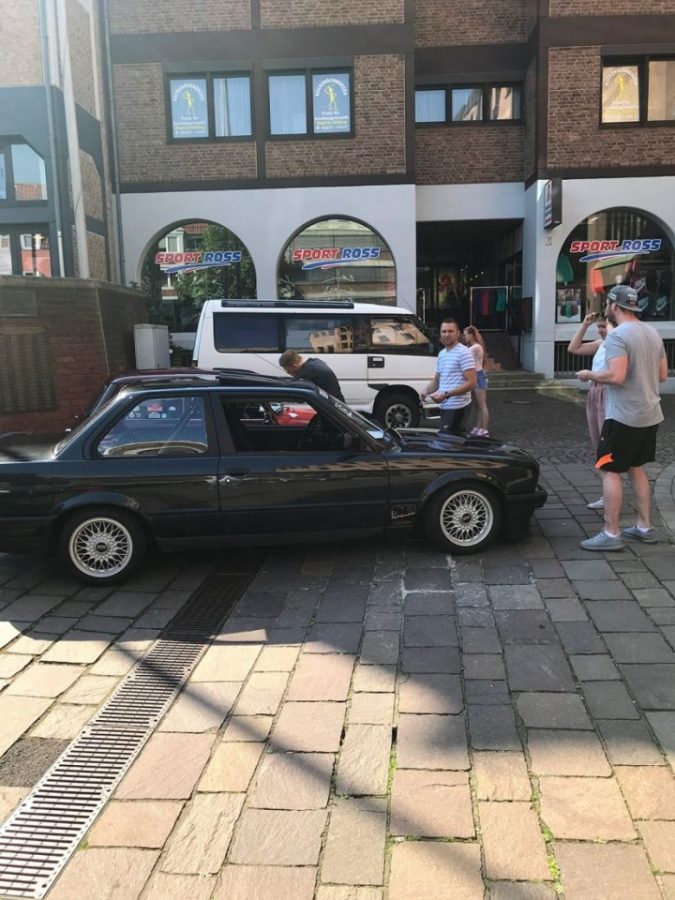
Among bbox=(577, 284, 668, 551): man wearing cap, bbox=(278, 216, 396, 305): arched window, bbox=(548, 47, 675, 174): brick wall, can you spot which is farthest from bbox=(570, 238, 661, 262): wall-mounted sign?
bbox=(577, 284, 668, 551): man wearing cap

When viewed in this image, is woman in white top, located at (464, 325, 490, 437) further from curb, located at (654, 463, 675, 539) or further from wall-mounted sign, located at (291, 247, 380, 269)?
wall-mounted sign, located at (291, 247, 380, 269)

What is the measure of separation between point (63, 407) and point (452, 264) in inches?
619

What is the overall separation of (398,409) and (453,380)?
4535 mm

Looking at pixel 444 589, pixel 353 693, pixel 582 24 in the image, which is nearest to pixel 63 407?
pixel 444 589

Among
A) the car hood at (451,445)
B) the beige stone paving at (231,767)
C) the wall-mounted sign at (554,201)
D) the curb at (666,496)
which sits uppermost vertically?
the wall-mounted sign at (554,201)

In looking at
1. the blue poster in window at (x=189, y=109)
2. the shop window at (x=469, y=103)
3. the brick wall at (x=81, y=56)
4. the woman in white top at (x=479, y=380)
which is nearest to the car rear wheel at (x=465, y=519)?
the woman in white top at (x=479, y=380)

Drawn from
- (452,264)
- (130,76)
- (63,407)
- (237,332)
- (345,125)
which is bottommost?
(63,407)

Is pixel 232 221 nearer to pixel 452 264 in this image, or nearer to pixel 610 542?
pixel 452 264

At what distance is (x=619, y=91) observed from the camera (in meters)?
17.0

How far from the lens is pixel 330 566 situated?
5.34 meters

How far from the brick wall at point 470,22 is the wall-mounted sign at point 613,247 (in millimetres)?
5329

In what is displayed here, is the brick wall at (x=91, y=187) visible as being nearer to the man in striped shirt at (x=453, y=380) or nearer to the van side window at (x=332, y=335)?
the van side window at (x=332, y=335)

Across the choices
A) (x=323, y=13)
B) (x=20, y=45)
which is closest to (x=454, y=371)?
(x=20, y=45)

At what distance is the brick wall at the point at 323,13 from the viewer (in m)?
16.7
